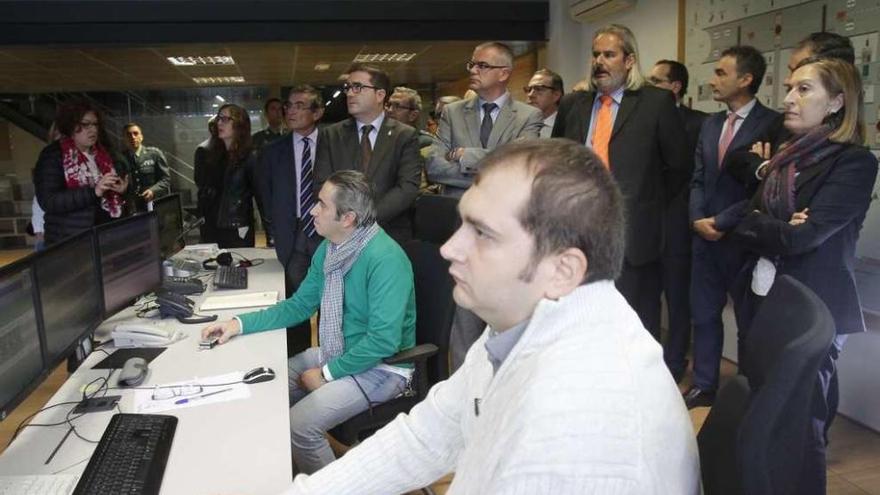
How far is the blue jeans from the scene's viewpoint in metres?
1.99

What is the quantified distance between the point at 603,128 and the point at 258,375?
5.90 feet

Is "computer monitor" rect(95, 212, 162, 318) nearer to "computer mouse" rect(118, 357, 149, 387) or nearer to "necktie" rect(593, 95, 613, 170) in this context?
"computer mouse" rect(118, 357, 149, 387)

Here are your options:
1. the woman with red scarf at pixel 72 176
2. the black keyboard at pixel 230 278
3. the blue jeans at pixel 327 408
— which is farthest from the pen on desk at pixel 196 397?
Answer: the woman with red scarf at pixel 72 176

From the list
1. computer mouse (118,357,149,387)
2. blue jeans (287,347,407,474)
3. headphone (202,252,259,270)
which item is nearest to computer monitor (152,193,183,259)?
headphone (202,252,259,270)

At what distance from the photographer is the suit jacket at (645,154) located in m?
2.74

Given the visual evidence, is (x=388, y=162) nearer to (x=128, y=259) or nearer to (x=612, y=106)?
(x=612, y=106)

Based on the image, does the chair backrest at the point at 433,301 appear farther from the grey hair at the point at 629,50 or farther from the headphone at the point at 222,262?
the headphone at the point at 222,262

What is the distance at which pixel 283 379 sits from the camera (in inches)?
70.1

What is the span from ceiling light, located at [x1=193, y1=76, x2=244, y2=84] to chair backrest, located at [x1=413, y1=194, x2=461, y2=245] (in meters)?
8.01

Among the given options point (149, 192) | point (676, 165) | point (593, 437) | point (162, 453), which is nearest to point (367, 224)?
point (162, 453)

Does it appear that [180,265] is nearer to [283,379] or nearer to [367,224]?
[367,224]

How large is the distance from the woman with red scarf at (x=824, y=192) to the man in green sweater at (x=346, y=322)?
4.56 ft

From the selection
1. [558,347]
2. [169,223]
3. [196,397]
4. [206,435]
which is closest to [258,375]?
[196,397]

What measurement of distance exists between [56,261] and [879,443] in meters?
3.08
